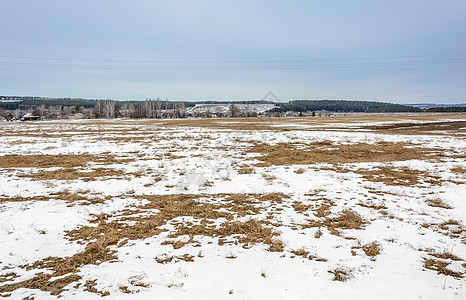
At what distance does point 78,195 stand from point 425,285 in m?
11.6

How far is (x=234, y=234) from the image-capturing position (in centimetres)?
676

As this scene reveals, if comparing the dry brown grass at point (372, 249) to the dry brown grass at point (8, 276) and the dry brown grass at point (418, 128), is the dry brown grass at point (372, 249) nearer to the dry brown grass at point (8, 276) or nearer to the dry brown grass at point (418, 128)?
the dry brown grass at point (8, 276)

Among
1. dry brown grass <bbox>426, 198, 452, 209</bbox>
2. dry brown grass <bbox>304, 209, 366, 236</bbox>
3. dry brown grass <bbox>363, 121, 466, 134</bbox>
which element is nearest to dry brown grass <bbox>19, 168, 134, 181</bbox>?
dry brown grass <bbox>304, 209, 366, 236</bbox>

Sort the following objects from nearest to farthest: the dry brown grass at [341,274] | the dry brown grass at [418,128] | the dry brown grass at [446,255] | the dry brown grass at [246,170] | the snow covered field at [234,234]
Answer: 1. the snow covered field at [234,234]
2. the dry brown grass at [341,274]
3. the dry brown grass at [446,255]
4. the dry brown grass at [246,170]
5. the dry brown grass at [418,128]

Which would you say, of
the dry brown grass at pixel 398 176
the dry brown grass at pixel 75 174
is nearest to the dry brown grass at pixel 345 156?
the dry brown grass at pixel 398 176

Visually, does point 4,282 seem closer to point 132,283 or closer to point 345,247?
point 132,283

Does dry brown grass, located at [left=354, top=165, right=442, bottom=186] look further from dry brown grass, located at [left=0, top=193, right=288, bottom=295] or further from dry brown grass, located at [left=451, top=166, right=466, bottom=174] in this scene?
dry brown grass, located at [left=0, top=193, right=288, bottom=295]

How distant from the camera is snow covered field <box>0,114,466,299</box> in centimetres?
457

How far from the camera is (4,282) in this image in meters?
4.66

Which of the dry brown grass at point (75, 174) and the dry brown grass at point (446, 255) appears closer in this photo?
the dry brown grass at point (446, 255)

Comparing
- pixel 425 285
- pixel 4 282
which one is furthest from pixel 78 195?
pixel 425 285

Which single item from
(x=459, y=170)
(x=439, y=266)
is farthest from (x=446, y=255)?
(x=459, y=170)

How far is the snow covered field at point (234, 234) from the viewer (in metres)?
4.57

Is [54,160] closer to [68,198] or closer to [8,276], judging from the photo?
[68,198]
